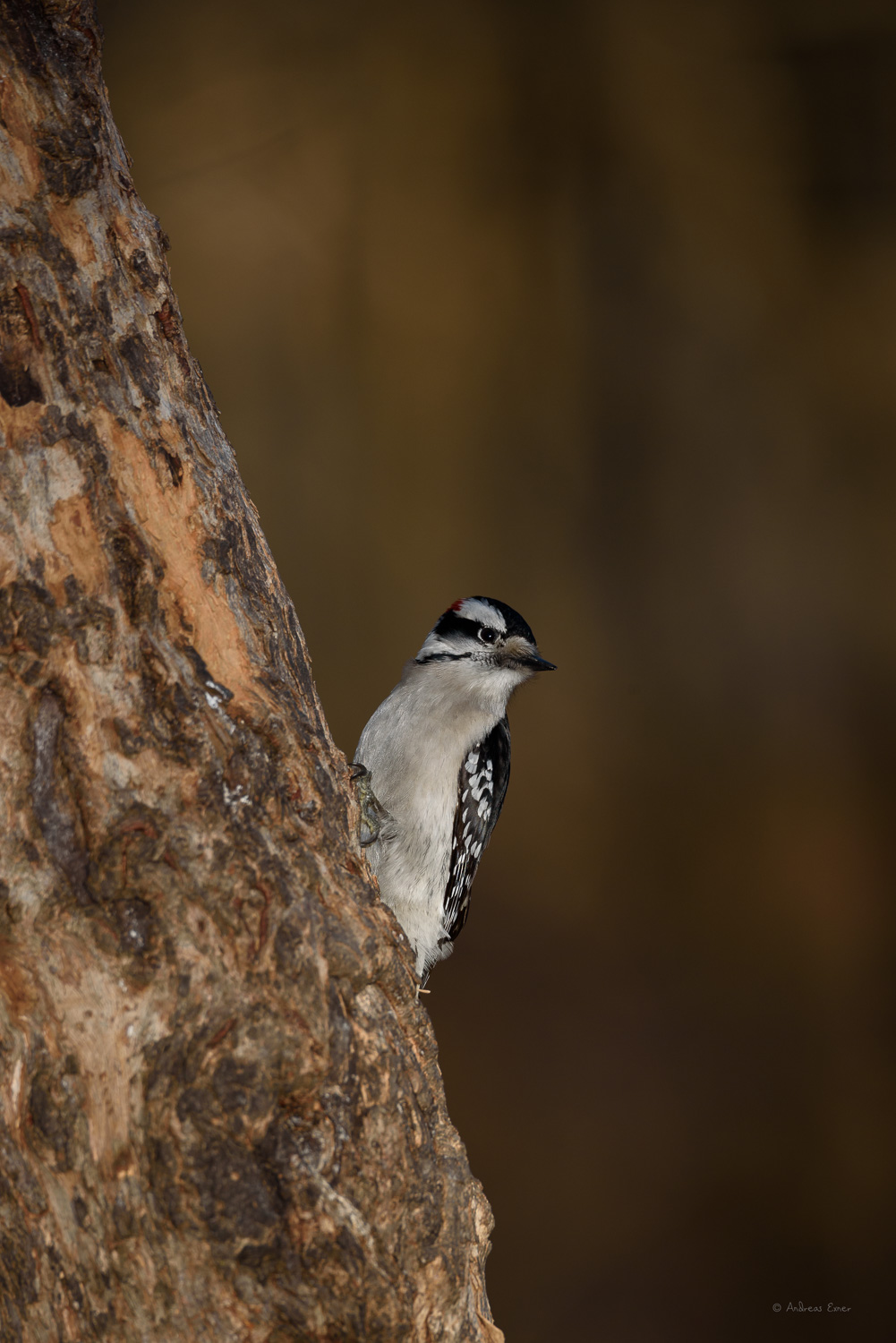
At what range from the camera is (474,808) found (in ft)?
8.11

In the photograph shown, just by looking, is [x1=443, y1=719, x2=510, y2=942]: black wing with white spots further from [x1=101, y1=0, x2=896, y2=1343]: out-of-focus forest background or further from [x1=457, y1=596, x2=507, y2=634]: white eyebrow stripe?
[x1=101, y1=0, x2=896, y2=1343]: out-of-focus forest background

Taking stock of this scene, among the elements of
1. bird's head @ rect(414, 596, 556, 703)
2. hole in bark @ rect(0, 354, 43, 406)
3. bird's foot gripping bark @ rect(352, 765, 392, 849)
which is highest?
hole in bark @ rect(0, 354, 43, 406)

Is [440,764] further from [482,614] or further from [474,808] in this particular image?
[482,614]

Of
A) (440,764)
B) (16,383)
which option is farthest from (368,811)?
(16,383)

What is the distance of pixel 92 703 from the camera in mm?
1162

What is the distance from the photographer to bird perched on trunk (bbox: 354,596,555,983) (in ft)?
7.70

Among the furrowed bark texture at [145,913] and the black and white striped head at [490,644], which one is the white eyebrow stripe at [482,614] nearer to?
the black and white striped head at [490,644]

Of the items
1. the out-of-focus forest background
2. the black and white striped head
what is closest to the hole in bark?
the black and white striped head

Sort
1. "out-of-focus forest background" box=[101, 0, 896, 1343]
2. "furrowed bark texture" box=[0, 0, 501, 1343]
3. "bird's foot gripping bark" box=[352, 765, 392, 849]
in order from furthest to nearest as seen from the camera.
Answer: "out-of-focus forest background" box=[101, 0, 896, 1343], "bird's foot gripping bark" box=[352, 765, 392, 849], "furrowed bark texture" box=[0, 0, 501, 1343]

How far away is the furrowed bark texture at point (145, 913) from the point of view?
111 cm

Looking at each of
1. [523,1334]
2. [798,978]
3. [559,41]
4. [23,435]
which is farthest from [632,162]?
[523,1334]

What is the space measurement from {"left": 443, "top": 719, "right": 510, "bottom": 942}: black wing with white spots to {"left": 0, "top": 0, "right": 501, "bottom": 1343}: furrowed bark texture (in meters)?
1.12

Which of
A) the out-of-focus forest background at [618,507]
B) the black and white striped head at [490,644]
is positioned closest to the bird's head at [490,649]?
the black and white striped head at [490,644]

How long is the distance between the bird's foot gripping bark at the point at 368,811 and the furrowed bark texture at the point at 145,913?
96 centimetres
